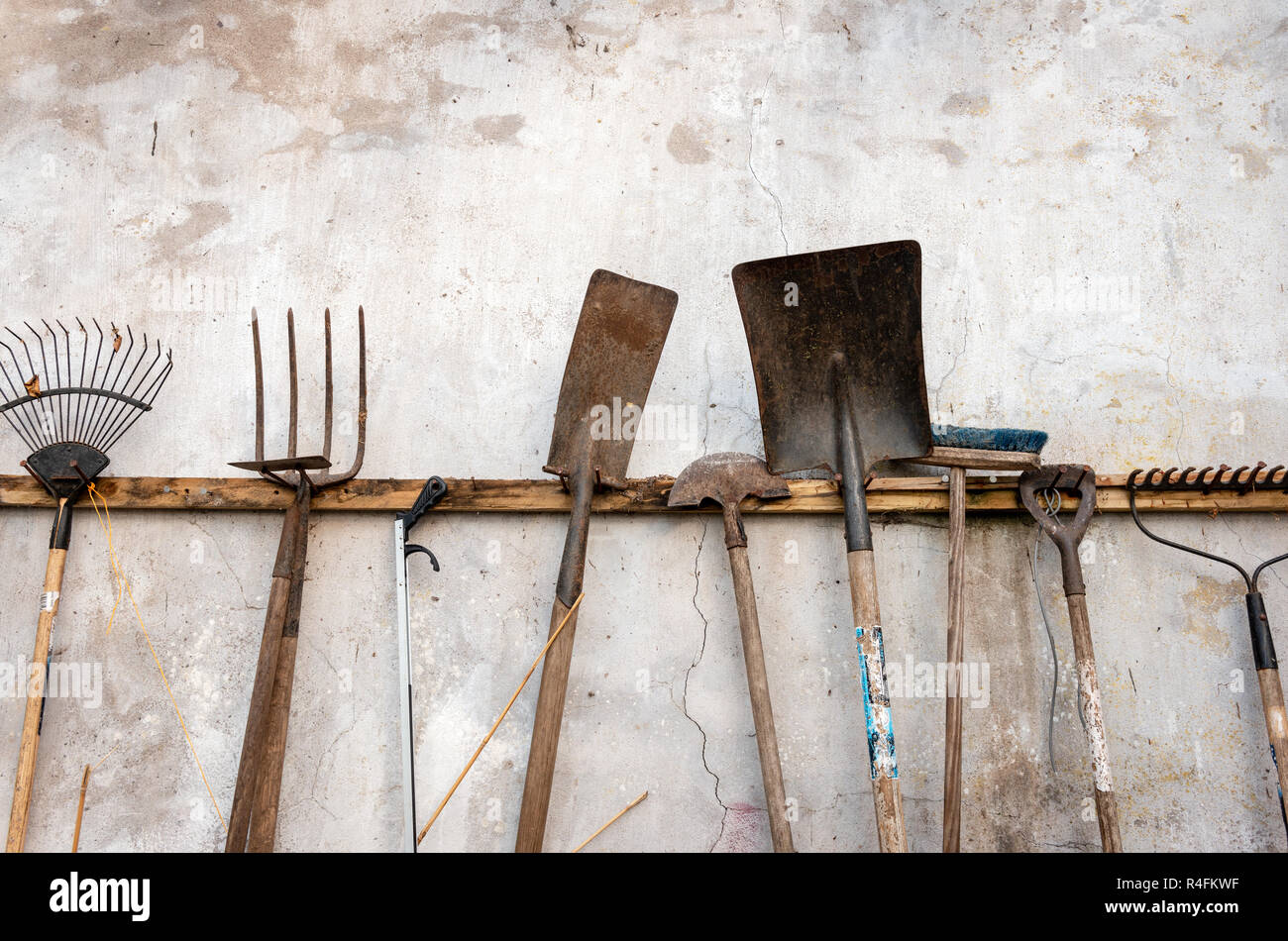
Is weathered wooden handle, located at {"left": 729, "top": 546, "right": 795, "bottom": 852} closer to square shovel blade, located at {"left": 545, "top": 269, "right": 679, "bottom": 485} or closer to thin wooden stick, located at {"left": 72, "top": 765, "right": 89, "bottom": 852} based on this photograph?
square shovel blade, located at {"left": 545, "top": 269, "right": 679, "bottom": 485}

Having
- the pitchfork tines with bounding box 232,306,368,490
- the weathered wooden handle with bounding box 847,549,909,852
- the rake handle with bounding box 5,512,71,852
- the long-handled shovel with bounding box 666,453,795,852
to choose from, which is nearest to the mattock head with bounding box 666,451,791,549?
the long-handled shovel with bounding box 666,453,795,852

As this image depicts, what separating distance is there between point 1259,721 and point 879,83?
6.71 ft

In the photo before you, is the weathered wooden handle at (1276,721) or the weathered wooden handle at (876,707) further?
the weathered wooden handle at (1276,721)

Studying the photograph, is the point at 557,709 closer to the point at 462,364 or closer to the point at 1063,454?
the point at 462,364

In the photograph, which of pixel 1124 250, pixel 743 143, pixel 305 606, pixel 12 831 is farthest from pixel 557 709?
pixel 1124 250

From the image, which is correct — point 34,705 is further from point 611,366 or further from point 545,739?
point 611,366

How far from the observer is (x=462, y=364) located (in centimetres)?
256

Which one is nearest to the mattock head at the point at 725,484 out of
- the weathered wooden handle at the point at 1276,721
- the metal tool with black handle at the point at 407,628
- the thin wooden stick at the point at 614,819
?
the metal tool with black handle at the point at 407,628

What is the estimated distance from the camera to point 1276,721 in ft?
6.97

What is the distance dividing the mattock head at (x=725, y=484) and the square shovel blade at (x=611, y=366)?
16 centimetres

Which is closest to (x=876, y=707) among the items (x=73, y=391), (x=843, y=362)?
(x=843, y=362)

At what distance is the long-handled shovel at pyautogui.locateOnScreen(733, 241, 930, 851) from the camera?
2.15 meters

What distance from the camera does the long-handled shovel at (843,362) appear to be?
215 centimetres

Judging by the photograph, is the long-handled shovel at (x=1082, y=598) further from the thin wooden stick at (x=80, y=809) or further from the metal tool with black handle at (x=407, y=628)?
the thin wooden stick at (x=80, y=809)
